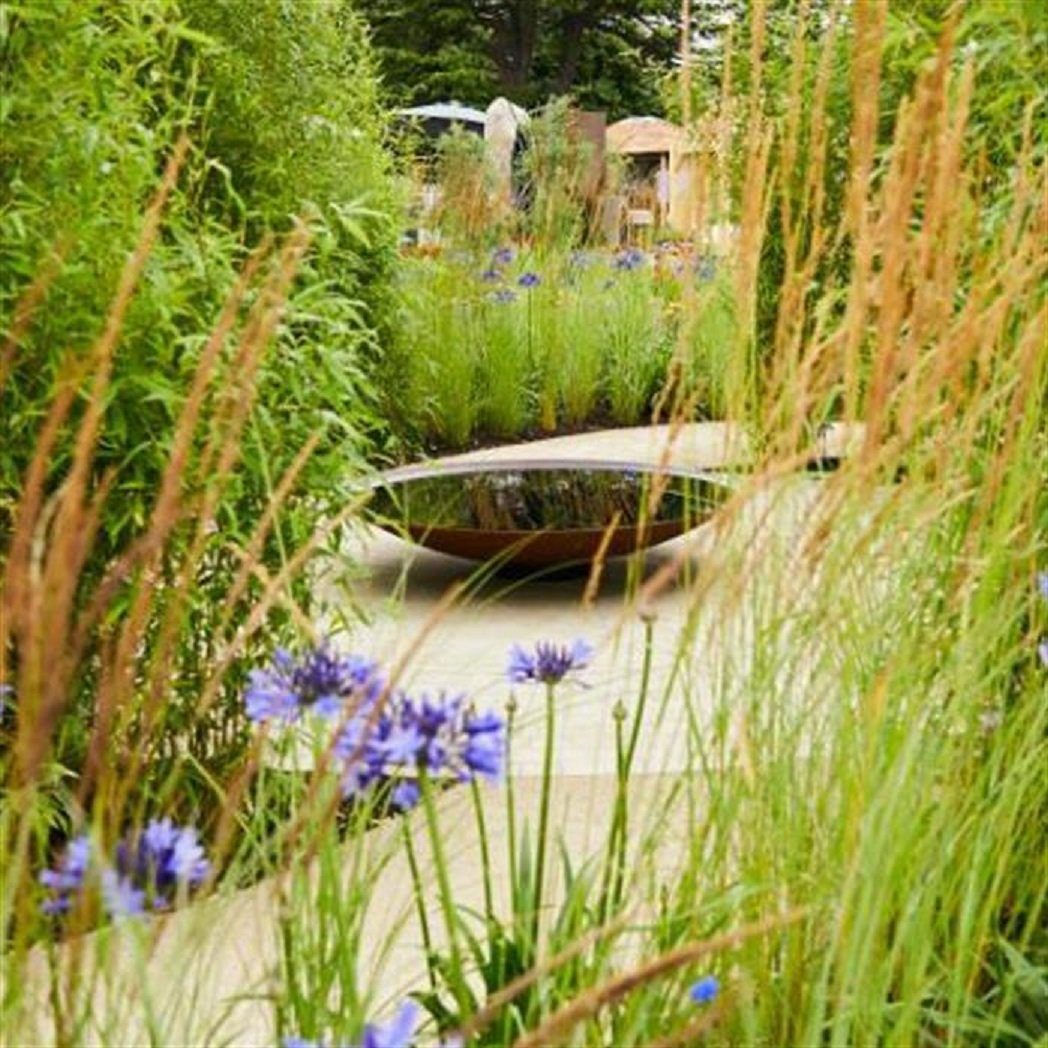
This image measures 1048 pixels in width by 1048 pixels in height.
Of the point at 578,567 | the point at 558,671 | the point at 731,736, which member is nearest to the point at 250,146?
the point at 578,567

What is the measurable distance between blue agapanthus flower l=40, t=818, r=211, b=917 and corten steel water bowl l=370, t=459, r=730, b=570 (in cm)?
328

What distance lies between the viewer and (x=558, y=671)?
66.4 inches

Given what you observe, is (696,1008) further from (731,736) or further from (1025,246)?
(1025,246)

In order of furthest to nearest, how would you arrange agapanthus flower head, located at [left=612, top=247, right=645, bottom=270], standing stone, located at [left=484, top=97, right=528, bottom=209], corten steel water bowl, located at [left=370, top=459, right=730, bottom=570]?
1. standing stone, located at [left=484, top=97, right=528, bottom=209]
2. agapanthus flower head, located at [left=612, top=247, right=645, bottom=270]
3. corten steel water bowl, located at [left=370, top=459, right=730, bottom=570]

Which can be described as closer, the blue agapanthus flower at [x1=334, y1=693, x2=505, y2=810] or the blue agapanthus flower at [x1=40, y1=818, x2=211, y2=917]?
the blue agapanthus flower at [x1=40, y1=818, x2=211, y2=917]

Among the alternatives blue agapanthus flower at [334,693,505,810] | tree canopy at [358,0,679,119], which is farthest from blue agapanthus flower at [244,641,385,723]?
tree canopy at [358,0,679,119]

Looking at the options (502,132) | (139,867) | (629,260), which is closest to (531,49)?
(502,132)

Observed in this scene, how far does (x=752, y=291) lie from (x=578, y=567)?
11.0 feet

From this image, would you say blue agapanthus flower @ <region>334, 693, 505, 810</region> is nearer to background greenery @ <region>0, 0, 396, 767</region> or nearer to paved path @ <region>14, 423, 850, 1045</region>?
paved path @ <region>14, 423, 850, 1045</region>

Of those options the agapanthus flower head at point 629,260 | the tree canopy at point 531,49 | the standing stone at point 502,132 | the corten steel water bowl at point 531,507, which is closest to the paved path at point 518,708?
the corten steel water bowl at point 531,507

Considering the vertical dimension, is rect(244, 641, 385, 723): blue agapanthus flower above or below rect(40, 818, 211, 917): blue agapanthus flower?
above

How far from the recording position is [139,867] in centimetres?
125

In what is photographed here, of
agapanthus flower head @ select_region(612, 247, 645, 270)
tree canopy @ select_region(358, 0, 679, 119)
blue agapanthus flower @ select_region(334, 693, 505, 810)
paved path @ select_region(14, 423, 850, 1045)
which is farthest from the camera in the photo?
tree canopy @ select_region(358, 0, 679, 119)

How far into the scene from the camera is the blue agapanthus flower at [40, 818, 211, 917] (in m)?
1.09
